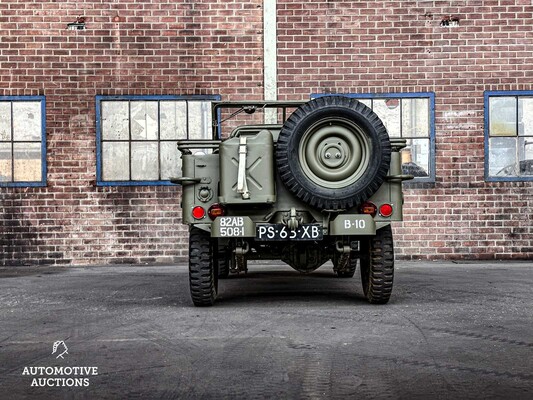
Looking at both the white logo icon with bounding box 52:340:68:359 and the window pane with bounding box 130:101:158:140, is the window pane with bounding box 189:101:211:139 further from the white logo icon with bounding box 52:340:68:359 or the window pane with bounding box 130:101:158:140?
the white logo icon with bounding box 52:340:68:359

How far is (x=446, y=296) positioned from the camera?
345 inches

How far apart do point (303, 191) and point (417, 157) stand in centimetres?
627

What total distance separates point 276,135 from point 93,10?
620cm

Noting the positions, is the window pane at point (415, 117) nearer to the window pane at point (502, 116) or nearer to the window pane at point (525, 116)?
the window pane at point (502, 116)

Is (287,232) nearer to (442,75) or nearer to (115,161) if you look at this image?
(115,161)

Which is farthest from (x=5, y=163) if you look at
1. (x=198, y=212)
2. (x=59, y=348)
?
(x=59, y=348)

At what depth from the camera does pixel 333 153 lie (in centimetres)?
757

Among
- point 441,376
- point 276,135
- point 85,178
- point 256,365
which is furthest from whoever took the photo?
point 85,178

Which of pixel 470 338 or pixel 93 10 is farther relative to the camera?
pixel 93 10

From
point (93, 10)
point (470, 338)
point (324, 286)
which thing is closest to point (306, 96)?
point (93, 10)

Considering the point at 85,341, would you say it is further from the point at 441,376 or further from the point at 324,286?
the point at 324,286

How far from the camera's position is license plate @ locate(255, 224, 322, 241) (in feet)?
24.9

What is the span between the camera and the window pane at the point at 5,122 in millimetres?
13297

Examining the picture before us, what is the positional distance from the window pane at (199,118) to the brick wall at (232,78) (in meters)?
0.24
